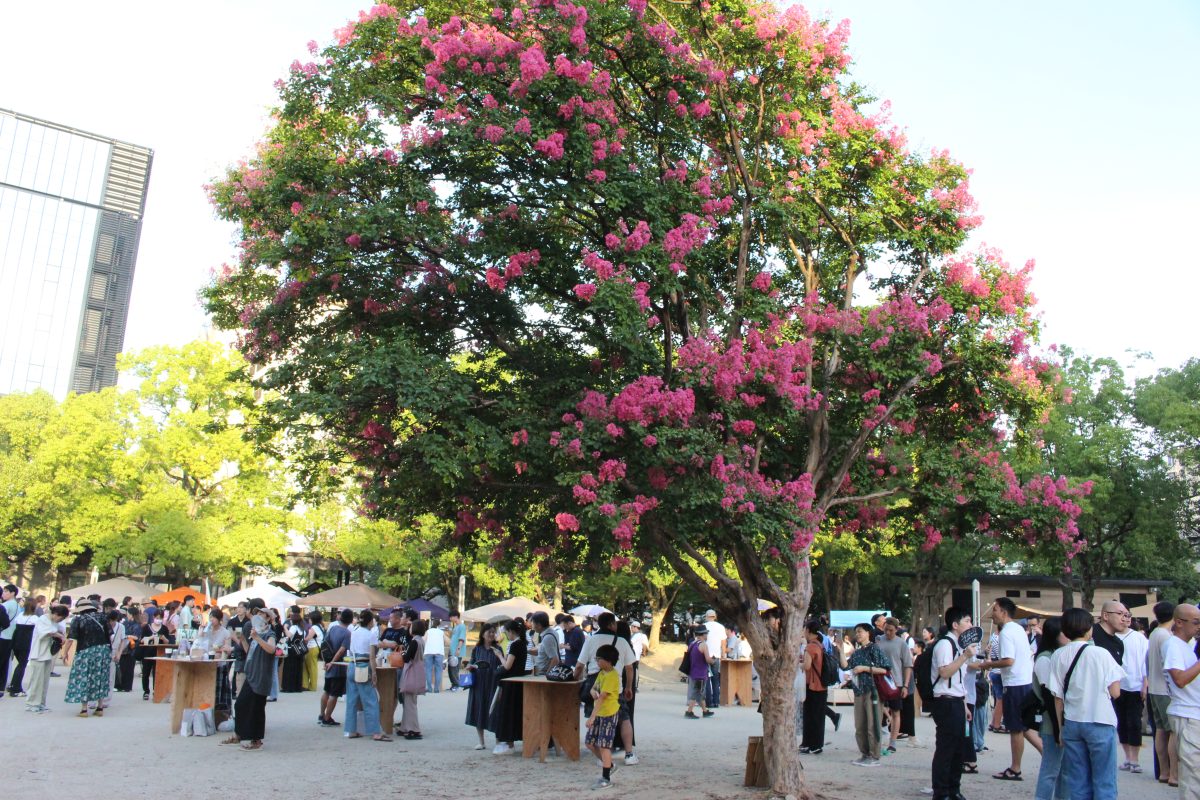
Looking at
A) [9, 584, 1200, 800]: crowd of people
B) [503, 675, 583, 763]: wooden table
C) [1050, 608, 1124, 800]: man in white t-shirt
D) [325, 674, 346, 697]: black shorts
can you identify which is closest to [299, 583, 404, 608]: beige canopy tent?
[9, 584, 1200, 800]: crowd of people

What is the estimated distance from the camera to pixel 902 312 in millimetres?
10031

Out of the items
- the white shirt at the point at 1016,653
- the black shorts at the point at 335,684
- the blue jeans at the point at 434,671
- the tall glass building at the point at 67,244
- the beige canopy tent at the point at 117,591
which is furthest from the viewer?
the tall glass building at the point at 67,244

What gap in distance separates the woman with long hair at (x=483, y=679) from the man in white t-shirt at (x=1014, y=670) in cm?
626

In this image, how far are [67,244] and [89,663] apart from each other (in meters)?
84.4

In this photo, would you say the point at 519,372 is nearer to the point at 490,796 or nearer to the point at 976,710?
the point at 490,796

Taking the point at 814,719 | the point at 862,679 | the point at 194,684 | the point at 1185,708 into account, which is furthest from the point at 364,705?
the point at 1185,708

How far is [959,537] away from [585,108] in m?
6.62

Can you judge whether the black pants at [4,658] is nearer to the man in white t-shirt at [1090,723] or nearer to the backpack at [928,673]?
the backpack at [928,673]

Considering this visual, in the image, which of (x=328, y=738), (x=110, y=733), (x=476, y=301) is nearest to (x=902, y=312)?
(x=476, y=301)

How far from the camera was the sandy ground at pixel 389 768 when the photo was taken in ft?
30.7

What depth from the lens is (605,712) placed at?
33.3 ft

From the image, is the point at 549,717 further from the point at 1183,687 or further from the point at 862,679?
the point at 1183,687

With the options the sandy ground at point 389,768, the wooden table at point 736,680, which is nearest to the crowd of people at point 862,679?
the sandy ground at point 389,768

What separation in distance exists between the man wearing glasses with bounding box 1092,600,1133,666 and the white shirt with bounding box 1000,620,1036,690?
2.32ft
